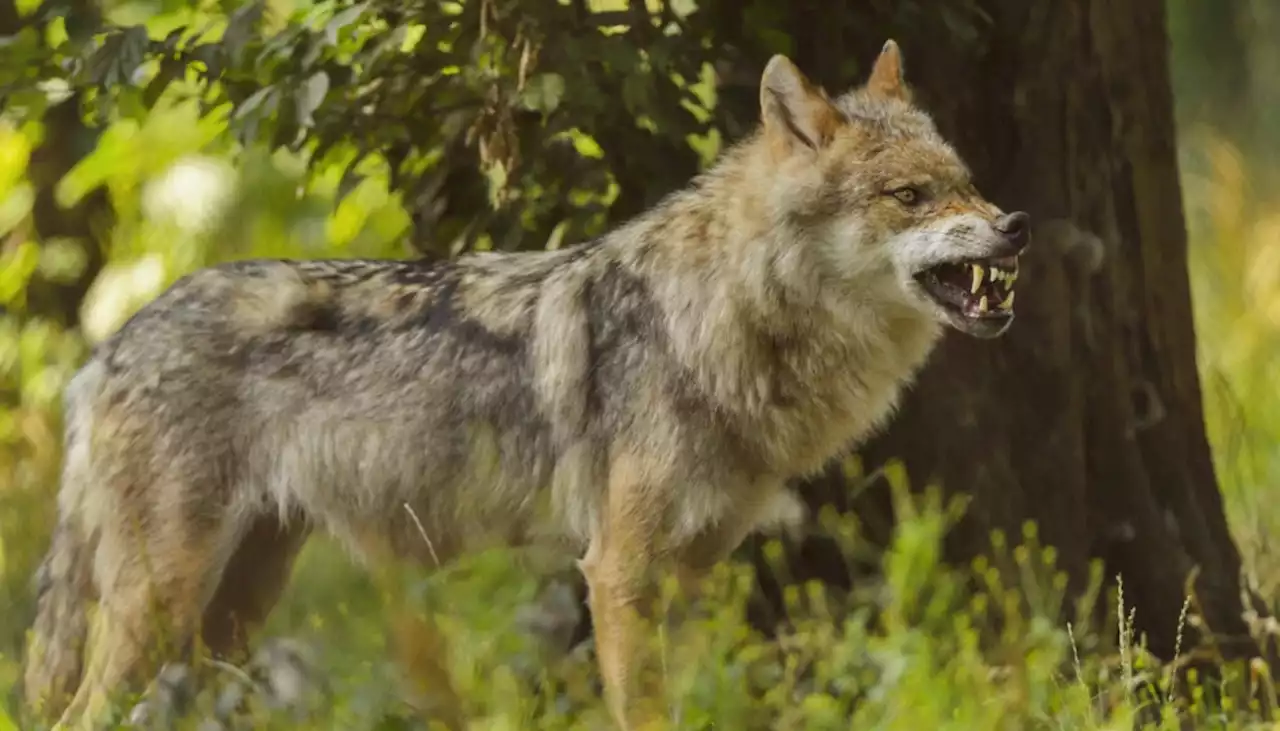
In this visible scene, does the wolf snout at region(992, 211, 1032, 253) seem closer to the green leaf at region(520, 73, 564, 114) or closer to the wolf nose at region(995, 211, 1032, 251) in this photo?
the wolf nose at region(995, 211, 1032, 251)

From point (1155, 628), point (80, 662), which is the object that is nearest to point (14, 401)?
point (80, 662)

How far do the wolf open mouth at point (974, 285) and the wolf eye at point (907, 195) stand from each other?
0.18 m

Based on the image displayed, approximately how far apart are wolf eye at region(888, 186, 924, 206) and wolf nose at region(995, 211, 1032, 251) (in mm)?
259

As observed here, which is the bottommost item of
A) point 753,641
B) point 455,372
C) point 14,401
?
point 14,401

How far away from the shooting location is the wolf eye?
4109mm

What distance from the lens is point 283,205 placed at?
7.45 m

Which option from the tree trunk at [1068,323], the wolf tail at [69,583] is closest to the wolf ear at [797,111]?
the tree trunk at [1068,323]

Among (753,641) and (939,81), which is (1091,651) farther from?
(939,81)

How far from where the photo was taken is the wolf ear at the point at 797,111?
4160 millimetres

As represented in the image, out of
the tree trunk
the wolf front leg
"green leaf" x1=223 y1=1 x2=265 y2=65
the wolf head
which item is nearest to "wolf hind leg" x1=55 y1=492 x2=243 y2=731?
the wolf front leg

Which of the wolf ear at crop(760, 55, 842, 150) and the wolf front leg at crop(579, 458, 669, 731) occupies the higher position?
the wolf ear at crop(760, 55, 842, 150)

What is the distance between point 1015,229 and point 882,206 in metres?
0.36

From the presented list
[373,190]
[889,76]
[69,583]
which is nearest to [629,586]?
[889,76]

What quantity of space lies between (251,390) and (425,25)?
1.15m
